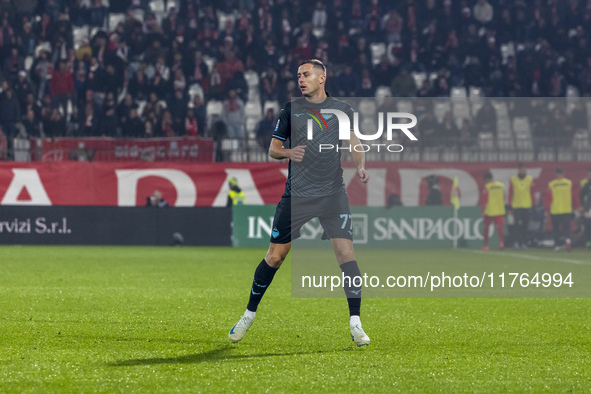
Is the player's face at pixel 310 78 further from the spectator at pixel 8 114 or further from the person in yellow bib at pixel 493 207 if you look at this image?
the spectator at pixel 8 114

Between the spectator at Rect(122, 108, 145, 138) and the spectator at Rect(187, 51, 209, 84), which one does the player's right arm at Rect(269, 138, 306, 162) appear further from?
the spectator at Rect(187, 51, 209, 84)

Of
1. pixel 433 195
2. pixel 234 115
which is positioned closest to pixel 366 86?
pixel 234 115

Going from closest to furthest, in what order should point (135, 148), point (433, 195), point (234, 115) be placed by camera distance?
point (433, 195) < point (135, 148) < point (234, 115)

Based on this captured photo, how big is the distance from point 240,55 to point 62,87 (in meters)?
4.91

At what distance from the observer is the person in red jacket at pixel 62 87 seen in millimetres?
22047

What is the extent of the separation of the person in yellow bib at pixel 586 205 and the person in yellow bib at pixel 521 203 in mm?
868

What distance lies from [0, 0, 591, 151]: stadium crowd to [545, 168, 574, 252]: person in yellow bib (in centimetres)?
574

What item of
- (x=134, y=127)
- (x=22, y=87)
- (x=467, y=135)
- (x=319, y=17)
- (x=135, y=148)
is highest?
(x=319, y=17)

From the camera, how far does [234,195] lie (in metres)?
20.0

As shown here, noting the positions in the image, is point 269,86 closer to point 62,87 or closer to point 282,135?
point 62,87

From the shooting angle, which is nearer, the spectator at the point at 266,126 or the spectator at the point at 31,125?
the spectator at the point at 266,126

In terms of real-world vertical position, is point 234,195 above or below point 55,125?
below

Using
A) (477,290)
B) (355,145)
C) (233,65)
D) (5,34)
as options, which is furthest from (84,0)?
(355,145)

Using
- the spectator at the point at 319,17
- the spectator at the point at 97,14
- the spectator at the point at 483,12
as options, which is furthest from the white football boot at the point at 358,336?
the spectator at the point at 483,12
